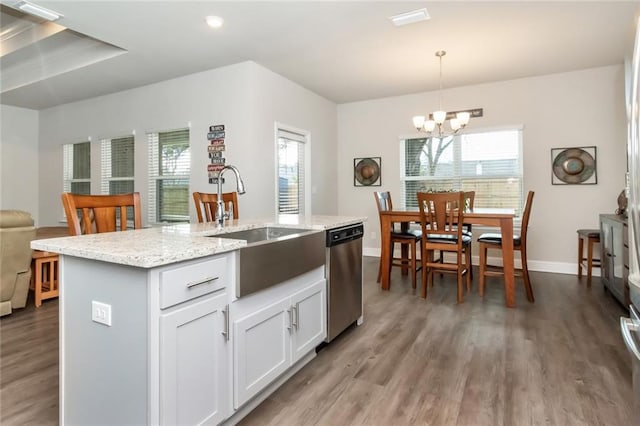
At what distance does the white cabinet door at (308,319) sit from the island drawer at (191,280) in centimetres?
63

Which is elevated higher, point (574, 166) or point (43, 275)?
point (574, 166)

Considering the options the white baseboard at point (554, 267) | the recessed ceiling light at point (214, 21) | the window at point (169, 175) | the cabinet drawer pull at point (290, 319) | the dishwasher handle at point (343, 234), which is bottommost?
the white baseboard at point (554, 267)

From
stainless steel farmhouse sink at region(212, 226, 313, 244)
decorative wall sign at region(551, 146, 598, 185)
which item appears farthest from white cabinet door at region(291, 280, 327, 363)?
decorative wall sign at region(551, 146, 598, 185)

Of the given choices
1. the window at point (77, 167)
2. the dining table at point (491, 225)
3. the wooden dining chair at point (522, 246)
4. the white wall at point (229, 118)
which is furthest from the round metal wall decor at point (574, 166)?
the window at point (77, 167)

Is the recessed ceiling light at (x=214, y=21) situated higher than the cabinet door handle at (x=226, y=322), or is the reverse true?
the recessed ceiling light at (x=214, y=21)

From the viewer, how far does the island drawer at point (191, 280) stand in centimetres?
131

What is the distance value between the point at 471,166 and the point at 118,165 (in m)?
5.53

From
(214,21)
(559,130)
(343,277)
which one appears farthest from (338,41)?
(559,130)

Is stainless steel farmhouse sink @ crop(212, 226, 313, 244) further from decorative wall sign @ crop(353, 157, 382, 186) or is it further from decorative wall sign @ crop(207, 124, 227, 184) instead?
decorative wall sign @ crop(353, 157, 382, 186)

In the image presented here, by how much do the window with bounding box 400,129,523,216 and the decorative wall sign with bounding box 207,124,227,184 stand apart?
116 inches

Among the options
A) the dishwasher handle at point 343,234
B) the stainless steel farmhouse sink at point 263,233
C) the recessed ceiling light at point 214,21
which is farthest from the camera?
the recessed ceiling light at point 214,21

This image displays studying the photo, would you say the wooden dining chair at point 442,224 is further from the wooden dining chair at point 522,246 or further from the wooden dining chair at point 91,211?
the wooden dining chair at point 91,211

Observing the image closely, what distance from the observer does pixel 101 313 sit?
139 centimetres

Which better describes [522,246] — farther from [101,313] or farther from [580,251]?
[101,313]
